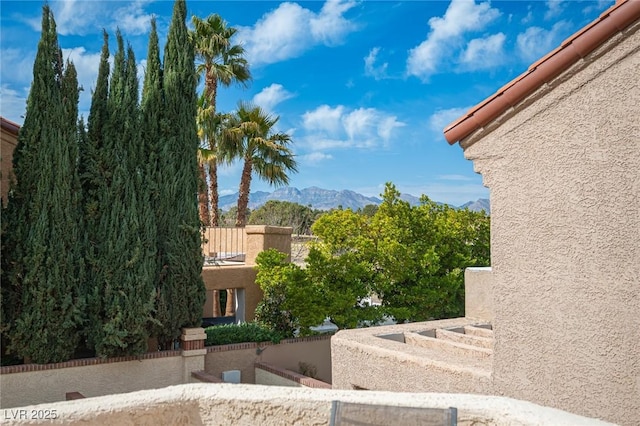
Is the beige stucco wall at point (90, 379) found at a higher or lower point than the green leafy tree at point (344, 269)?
lower

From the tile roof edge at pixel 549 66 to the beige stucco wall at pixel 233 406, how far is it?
3.61 m

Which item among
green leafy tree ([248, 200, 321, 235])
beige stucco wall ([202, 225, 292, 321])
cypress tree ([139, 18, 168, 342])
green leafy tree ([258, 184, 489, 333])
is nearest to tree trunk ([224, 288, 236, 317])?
beige stucco wall ([202, 225, 292, 321])

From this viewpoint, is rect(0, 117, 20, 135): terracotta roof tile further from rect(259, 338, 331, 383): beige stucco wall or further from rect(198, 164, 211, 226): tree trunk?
rect(198, 164, 211, 226): tree trunk

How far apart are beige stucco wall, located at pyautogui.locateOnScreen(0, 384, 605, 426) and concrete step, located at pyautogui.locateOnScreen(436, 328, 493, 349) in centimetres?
478

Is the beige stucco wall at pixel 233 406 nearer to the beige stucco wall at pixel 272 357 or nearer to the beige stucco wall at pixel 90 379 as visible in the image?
the beige stucco wall at pixel 90 379

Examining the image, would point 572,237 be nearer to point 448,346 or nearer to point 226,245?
point 448,346

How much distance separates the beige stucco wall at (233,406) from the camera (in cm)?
→ 450

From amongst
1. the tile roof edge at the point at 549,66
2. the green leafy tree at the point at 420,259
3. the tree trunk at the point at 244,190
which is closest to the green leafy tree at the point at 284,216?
the tree trunk at the point at 244,190

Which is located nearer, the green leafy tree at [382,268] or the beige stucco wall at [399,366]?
the beige stucco wall at [399,366]

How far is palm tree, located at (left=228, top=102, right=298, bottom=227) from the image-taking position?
2266cm

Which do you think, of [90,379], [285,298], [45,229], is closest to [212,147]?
[285,298]

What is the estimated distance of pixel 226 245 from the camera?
63.6ft

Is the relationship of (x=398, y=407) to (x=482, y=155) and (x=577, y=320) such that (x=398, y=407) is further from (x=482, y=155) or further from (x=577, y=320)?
(x=482, y=155)

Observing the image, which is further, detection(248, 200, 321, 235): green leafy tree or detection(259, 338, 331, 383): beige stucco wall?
detection(248, 200, 321, 235): green leafy tree
